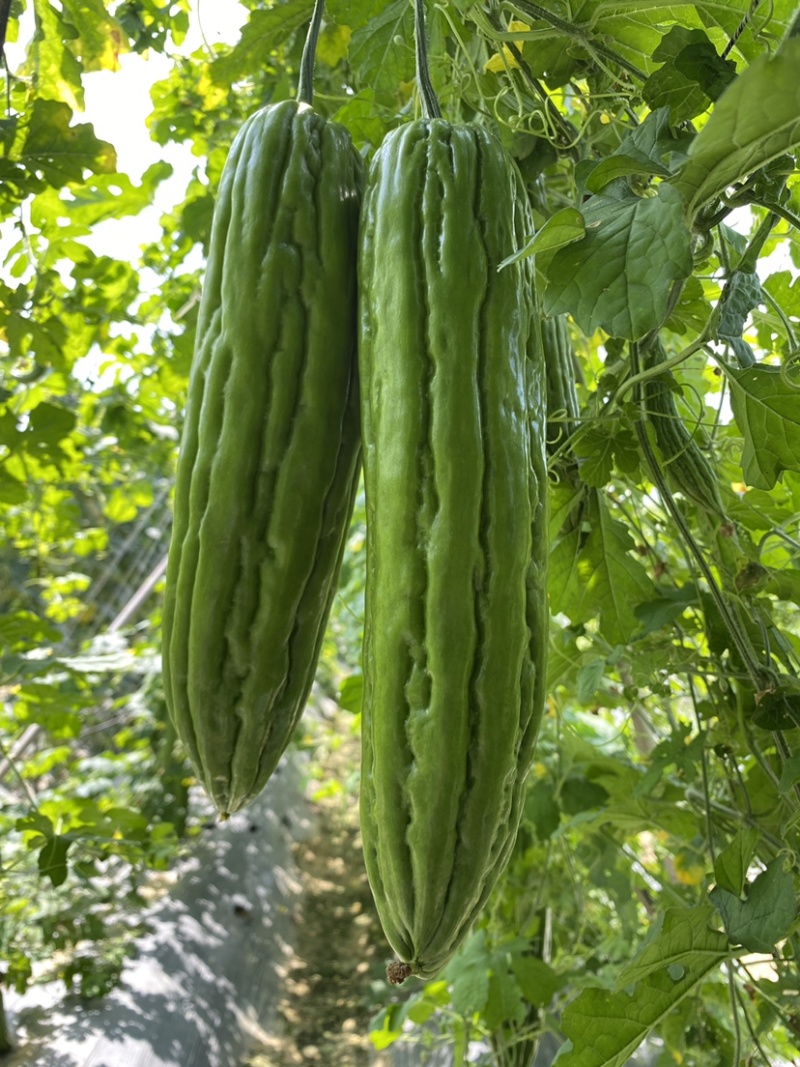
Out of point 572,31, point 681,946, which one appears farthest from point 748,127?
point 681,946

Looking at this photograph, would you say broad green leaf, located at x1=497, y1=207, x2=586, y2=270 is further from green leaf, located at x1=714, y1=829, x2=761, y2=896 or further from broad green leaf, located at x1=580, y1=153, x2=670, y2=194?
green leaf, located at x1=714, y1=829, x2=761, y2=896

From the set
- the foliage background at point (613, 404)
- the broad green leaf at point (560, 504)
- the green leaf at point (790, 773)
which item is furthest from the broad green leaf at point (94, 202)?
the green leaf at point (790, 773)

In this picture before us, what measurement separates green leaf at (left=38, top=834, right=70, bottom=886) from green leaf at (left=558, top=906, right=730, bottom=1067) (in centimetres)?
83

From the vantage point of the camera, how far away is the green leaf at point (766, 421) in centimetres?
73

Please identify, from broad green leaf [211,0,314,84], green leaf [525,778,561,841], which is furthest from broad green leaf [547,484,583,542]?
broad green leaf [211,0,314,84]

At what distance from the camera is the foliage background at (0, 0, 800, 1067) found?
640 mm

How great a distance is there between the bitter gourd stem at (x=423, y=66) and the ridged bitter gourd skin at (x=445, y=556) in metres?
0.10

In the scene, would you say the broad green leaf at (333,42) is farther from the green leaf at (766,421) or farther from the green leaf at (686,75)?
the green leaf at (766,421)

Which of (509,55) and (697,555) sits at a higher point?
(509,55)

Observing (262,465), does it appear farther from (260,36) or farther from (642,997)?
(260,36)

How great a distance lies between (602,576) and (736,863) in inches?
14.5

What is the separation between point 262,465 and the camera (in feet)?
2.39

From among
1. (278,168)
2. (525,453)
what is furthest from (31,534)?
(525,453)

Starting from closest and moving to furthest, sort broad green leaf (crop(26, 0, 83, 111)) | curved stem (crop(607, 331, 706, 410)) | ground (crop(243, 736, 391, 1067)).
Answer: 1. curved stem (crop(607, 331, 706, 410))
2. broad green leaf (crop(26, 0, 83, 111))
3. ground (crop(243, 736, 391, 1067))
